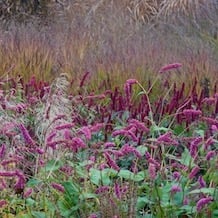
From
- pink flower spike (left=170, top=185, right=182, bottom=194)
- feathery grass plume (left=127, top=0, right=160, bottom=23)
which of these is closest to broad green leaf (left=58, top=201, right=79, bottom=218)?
pink flower spike (left=170, top=185, right=182, bottom=194)

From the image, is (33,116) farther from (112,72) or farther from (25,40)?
(25,40)

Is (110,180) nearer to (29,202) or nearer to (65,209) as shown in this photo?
(65,209)

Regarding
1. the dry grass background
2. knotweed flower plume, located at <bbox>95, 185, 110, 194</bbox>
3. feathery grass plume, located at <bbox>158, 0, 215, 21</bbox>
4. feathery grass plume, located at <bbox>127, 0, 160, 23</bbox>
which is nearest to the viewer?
knotweed flower plume, located at <bbox>95, 185, 110, 194</bbox>

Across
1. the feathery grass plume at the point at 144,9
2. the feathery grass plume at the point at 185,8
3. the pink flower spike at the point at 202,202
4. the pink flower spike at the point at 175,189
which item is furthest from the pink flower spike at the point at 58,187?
the feathery grass plume at the point at 144,9

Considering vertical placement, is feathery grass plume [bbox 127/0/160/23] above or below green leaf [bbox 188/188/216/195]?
below

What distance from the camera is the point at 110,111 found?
460 centimetres

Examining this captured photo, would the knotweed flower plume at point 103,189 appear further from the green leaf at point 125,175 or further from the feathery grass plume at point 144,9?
the feathery grass plume at point 144,9

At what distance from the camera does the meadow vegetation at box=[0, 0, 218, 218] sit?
119 inches

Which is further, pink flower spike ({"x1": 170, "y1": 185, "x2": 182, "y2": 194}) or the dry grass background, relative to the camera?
the dry grass background

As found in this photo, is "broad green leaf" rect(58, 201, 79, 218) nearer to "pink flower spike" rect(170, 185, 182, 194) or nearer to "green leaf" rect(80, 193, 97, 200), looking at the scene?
"green leaf" rect(80, 193, 97, 200)

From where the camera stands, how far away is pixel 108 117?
4434 mm

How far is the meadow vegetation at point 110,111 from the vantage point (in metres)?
3.02

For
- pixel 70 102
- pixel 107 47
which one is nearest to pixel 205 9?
pixel 107 47

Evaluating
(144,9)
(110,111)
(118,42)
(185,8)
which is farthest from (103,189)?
(144,9)
